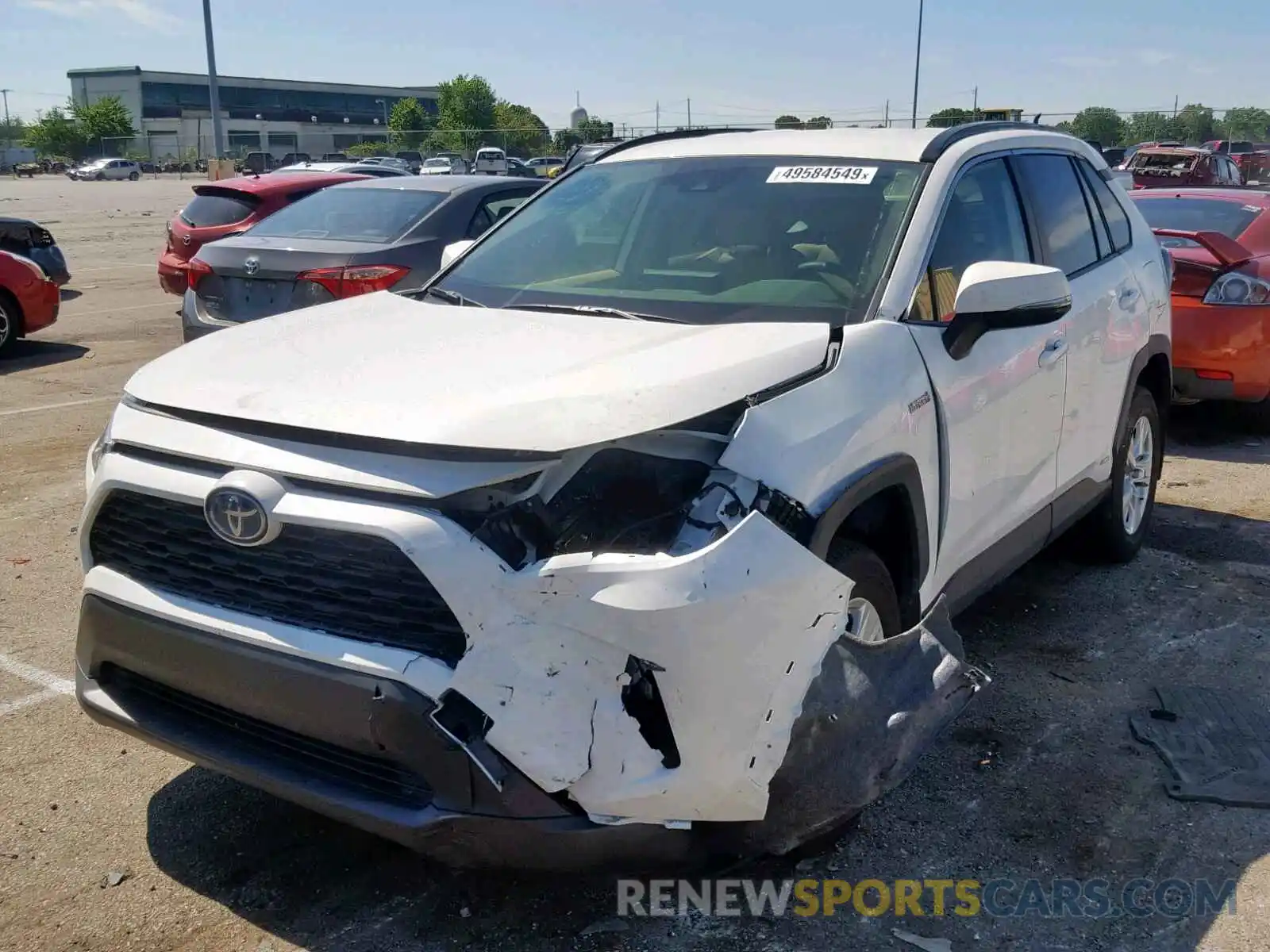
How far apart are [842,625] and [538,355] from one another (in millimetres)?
1000

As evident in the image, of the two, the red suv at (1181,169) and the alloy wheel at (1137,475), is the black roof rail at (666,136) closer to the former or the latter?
the alloy wheel at (1137,475)

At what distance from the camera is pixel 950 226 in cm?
373

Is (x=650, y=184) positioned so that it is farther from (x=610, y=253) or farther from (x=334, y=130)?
(x=334, y=130)

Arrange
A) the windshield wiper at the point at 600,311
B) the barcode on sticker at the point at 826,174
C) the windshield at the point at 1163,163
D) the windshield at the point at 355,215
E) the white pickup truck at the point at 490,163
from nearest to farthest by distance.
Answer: the windshield wiper at the point at 600,311 < the barcode on sticker at the point at 826,174 < the windshield at the point at 355,215 < the windshield at the point at 1163,163 < the white pickup truck at the point at 490,163

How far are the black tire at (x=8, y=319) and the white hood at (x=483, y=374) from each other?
333 inches

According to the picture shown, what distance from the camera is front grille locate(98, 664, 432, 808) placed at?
254 centimetres

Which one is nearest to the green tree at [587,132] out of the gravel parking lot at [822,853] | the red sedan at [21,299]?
the red sedan at [21,299]

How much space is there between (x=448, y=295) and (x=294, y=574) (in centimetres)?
158

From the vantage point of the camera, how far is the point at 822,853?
3.11m

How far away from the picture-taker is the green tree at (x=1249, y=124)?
4688 cm

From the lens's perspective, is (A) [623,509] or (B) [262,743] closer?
(A) [623,509]

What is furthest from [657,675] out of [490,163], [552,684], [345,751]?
[490,163]

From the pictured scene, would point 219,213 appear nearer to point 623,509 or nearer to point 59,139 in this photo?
point 623,509

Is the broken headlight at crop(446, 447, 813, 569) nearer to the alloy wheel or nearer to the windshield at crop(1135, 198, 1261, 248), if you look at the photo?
the alloy wheel
